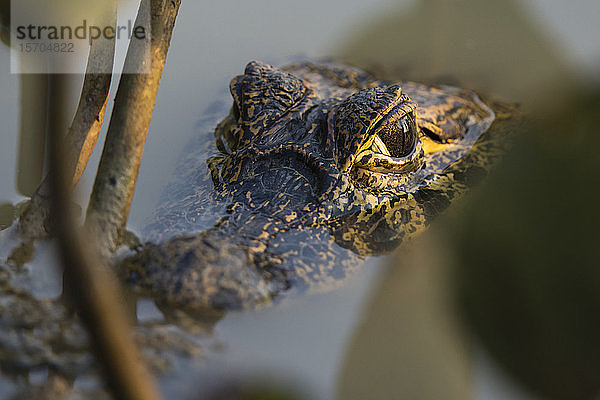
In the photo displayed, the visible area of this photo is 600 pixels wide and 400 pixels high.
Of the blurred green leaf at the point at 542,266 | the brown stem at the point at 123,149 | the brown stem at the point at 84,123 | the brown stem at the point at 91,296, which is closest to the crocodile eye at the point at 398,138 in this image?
the blurred green leaf at the point at 542,266

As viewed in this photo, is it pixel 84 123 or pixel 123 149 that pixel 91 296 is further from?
pixel 84 123

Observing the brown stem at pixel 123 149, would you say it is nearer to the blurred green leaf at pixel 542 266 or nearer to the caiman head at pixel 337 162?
the caiman head at pixel 337 162

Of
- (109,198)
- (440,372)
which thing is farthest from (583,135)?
(109,198)

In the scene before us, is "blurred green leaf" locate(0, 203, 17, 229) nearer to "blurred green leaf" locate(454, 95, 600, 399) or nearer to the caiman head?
the caiman head

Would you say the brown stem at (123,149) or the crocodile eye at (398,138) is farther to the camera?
the crocodile eye at (398,138)

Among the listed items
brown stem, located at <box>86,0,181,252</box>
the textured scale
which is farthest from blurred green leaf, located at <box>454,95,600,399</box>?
brown stem, located at <box>86,0,181,252</box>

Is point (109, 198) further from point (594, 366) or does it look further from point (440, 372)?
point (594, 366)

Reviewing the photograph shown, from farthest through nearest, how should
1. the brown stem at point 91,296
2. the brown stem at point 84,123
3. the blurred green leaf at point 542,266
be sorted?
the brown stem at point 84,123 → the blurred green leaf at point 542,266 → the brown stem at point 91,296
